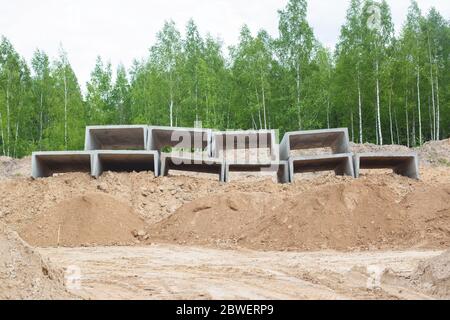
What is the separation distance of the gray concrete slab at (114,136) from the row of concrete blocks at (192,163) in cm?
91

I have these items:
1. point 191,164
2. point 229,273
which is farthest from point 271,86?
point 229,273

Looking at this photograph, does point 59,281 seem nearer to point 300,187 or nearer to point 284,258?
point 284,258

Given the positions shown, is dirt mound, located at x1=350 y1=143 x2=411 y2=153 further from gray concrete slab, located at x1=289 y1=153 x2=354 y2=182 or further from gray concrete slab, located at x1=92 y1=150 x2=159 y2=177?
gray concrete slab, located at x1=92 y1=150 x2=159 y2=177

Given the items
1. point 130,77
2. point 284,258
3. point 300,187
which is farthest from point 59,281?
point 130,77

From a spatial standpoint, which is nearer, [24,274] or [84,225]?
[24,274]

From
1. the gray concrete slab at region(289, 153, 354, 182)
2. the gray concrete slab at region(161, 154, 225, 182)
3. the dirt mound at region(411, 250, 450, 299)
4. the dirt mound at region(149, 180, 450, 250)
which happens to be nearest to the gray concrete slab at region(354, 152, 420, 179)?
the gray concrete slab at region(289, 153, 354, 182)

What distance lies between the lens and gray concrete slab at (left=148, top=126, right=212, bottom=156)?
2153 cm

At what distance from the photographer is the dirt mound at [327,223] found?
12.7m

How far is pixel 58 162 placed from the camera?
21172 millimetres

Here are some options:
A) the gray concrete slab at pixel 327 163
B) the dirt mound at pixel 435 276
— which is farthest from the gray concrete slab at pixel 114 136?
the dirt mound at pixel 435 276

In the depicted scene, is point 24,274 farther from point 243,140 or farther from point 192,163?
point 243,140

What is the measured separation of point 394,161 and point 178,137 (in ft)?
27.7

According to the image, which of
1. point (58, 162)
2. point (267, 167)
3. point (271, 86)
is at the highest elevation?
point (271, 86)
